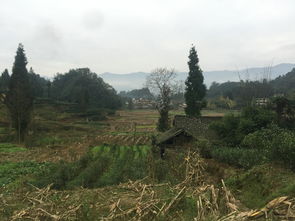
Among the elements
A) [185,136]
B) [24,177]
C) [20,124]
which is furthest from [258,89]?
[24,177]

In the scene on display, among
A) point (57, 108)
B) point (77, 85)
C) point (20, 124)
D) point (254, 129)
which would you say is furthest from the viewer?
point (77, 85)

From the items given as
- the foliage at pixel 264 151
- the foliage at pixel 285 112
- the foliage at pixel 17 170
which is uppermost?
the foliage at pixel 285 112

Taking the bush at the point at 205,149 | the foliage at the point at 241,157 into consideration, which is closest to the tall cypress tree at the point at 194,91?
the bush at the point at 205,149

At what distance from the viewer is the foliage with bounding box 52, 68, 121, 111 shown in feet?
243

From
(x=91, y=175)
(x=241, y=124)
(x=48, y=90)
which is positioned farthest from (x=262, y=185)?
(x=48, y=90)

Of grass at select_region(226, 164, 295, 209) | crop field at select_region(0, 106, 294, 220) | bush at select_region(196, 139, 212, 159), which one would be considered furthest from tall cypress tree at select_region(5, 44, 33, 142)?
grass at select_region(226, 164, 295, 209)

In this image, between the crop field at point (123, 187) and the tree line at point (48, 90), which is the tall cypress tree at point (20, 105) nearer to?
the tree line at point (48, 90)

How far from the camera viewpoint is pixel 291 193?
10.0 meters

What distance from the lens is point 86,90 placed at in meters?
70.1

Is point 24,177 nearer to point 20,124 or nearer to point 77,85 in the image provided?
point 20,124

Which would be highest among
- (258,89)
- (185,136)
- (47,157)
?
(258,89)

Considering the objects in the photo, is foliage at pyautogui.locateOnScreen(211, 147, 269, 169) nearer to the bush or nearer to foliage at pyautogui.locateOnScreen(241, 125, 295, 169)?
foliage at pyautogui.locateOnScreen(241, 125, 295, 169)

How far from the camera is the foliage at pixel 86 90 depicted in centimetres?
7406

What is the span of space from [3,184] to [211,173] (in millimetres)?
10471
